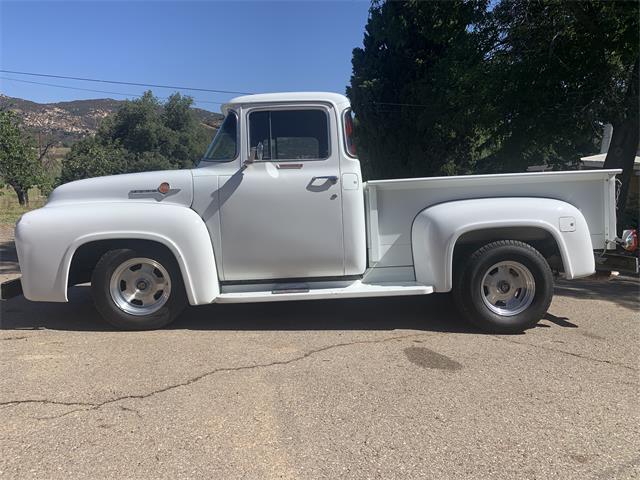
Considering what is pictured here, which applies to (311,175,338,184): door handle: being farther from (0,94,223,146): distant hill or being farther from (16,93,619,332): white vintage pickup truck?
(0,94,223,146): distant hill

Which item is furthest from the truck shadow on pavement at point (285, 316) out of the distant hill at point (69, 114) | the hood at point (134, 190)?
the distant hill at point (69, 114)

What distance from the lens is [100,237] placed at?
15.7ft

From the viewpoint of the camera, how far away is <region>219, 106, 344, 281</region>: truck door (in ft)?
16.3

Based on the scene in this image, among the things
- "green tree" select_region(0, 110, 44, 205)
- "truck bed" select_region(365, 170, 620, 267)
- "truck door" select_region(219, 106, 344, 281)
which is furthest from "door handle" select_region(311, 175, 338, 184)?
"green tree" select_region(0, 110, 44, 205)

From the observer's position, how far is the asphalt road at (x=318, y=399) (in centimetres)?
279

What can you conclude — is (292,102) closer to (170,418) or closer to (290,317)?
(290,317)

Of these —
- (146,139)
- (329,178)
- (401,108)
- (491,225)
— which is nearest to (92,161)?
(146,139)

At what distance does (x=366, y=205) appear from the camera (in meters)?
5.13

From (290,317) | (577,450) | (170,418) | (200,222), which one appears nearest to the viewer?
(577,450)

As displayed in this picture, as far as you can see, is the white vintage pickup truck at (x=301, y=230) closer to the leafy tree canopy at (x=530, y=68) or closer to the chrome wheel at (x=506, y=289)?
the chrome wheel at (x=506, y=289)

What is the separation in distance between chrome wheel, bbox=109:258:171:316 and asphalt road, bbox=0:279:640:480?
279mm

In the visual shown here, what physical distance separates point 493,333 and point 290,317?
6.74 feet

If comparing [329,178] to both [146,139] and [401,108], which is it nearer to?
[401,108]

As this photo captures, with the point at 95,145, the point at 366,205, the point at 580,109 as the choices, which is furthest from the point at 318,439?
the point at 95,145
